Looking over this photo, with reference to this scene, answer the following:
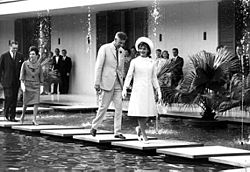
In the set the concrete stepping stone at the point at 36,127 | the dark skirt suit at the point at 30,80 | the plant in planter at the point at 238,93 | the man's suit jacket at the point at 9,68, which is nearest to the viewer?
the concrete stepping stone at the point at 36,127

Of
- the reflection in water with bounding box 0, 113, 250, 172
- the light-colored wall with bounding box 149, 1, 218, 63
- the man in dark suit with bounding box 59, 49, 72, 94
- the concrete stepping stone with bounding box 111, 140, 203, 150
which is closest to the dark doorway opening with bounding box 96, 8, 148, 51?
the light-colored wall with bounding box 149, 1, 218, 63

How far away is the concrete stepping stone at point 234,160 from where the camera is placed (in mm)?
10384

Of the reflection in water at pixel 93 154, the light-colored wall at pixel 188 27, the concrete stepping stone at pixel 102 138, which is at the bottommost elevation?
the reflection in water at pixel 93 154

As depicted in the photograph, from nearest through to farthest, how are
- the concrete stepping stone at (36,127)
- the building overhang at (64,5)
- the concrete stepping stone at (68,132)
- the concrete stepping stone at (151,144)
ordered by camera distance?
the concrete stepping stone at (151,144), the concrete stepping stone at (68,132), the concrete stepping stone at (36,127), the building overhang at (64,5)

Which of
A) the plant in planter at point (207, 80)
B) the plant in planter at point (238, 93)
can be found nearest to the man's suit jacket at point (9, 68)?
the plant in planter at point (207, 80)

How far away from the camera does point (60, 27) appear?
110ft

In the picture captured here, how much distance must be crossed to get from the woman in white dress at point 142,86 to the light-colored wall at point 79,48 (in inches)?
714

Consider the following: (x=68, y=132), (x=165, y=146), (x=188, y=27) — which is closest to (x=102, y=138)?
(x=68, y=132)

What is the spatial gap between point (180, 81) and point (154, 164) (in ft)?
21.2

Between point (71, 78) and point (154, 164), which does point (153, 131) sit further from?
point (71, 78)

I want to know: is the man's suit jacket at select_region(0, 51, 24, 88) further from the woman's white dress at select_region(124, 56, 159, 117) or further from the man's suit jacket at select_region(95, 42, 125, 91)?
the woman's white dress at select_region(124, 56, 159, 117)

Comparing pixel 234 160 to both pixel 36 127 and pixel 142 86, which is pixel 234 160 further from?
pixel 36 127

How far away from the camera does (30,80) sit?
16750 mm

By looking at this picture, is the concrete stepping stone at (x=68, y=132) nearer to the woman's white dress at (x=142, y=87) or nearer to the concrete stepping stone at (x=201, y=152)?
the woman's white dress at (x=142, y=87)
